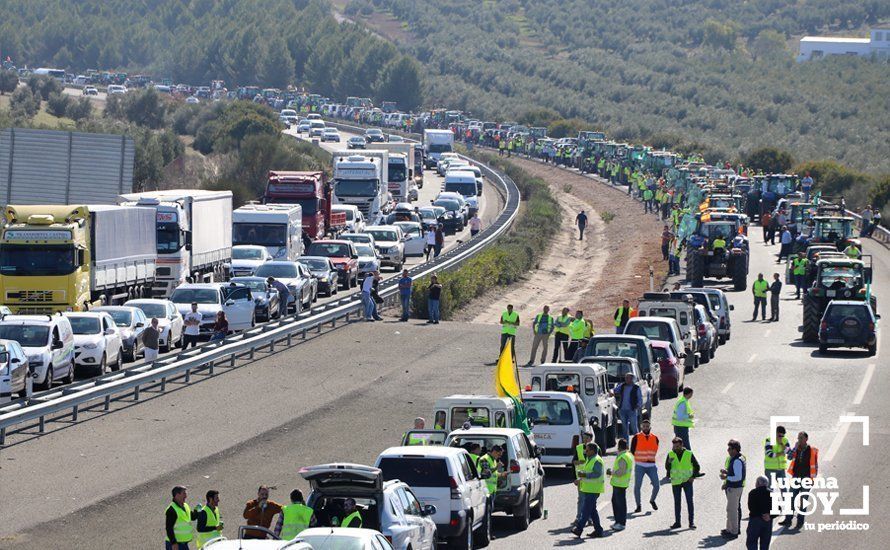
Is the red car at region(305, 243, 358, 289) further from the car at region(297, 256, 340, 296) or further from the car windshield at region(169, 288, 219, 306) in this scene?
the car windshield at region(169, 288, 219, 306)

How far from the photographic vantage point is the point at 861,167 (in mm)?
107688

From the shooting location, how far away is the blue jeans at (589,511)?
20.0m

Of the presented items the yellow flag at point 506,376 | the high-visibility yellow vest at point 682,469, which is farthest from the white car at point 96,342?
the high-visibility yellow vest at point 682,469

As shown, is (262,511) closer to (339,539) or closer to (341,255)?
(339,539)

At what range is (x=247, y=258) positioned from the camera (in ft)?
149

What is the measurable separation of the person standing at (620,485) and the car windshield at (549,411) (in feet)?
10.5

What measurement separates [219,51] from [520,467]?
158m

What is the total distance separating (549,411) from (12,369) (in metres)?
8.90

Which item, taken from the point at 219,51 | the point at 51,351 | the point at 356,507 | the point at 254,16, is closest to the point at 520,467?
the point at 356,507

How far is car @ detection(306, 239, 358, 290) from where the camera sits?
47.1 meters

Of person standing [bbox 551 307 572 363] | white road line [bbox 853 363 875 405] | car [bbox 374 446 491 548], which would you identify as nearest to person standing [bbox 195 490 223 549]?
car [bbox 374 446 491 548]

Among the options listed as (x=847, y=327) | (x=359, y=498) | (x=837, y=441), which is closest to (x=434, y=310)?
(x=847, y=327)

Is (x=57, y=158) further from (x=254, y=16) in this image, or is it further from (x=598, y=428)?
(x=254, y=16)

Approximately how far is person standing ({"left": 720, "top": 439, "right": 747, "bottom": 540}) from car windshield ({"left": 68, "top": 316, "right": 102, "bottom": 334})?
48.3ft
